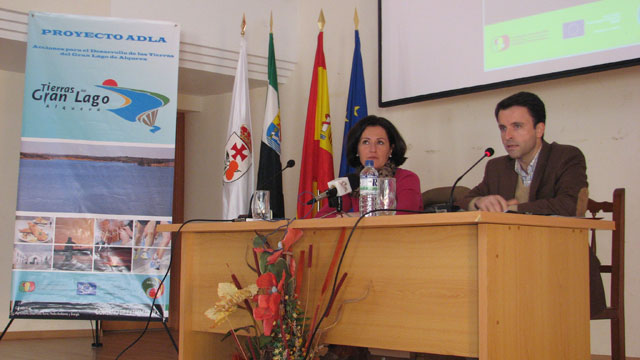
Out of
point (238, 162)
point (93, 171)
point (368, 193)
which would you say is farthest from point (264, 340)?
point (238, 162)

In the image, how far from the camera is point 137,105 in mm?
3730

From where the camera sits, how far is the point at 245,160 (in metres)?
4.38

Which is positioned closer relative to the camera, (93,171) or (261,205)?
(261,205)

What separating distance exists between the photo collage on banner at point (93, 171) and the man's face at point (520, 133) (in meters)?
1.96

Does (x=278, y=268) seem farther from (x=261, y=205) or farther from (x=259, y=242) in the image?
(x=261, y=205)

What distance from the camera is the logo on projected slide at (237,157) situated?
14.3 ft

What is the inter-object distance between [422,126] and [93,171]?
76.2 inches

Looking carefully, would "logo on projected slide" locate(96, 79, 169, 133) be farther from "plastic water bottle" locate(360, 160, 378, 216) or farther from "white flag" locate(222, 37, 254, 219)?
"plastic water bottle" locate(360, 160, 378, 216)

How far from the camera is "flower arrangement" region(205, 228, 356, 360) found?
1.99 metres

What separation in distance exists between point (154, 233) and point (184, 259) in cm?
117

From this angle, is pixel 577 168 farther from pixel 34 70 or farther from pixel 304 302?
pixel 34 70

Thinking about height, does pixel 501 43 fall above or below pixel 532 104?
above

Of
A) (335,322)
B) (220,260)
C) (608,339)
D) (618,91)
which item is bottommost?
(608,339)

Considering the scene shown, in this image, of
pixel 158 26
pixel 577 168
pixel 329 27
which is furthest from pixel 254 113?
pixel 577 168
